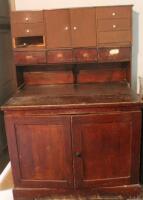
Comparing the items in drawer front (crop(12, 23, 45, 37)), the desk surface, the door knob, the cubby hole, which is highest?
drawer front (crop(12, 23, 45, 37))

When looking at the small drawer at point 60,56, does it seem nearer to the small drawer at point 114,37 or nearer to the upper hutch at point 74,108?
the upper hutch at point 74,108

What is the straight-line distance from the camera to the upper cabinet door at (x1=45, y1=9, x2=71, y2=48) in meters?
1.97

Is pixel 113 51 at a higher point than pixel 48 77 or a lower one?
→ higher

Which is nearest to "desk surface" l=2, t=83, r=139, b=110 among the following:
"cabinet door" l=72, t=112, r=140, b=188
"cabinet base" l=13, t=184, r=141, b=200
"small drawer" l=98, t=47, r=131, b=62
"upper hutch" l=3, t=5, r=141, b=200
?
"upper hutch" l=3, t=5, r=141, b=200

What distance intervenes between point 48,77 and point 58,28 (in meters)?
0.44

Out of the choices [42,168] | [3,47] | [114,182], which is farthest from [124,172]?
[3,47]

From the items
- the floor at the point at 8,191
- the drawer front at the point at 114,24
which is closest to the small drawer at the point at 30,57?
the drawer front at the point at 114,24

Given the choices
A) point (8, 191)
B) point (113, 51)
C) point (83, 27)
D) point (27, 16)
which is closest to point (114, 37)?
point (113, 51)

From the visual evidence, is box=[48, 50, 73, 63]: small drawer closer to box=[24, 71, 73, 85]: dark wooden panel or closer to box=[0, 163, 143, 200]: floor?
box=[24, 71, 73, 85]: dark wooden panel

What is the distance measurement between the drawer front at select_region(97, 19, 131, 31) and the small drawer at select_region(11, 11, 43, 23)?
469 millimetres

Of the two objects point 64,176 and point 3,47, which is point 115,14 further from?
point 64,176

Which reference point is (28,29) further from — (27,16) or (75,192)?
(75,192)

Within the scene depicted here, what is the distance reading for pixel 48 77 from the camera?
2.21 m

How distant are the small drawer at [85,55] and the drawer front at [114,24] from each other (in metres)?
0.20
